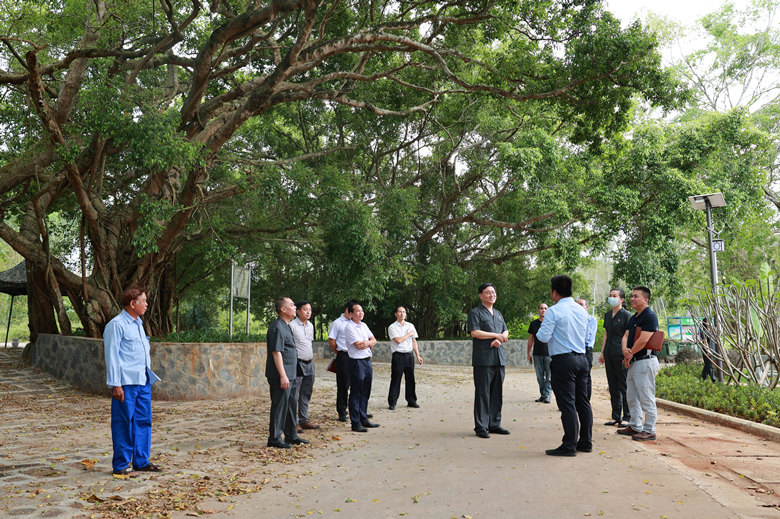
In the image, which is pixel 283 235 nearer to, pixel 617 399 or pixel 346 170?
pixel 346 170

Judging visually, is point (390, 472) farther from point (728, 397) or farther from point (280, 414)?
point (728, 397)

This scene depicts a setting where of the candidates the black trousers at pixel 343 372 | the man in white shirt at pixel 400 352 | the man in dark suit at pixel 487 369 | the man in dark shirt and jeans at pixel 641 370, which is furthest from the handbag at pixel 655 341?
the man in white shirt at pixel 400 352

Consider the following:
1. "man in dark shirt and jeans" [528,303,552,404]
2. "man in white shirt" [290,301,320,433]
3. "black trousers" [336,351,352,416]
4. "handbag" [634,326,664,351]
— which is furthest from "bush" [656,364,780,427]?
"man in white shirt" [290,301,320,433]

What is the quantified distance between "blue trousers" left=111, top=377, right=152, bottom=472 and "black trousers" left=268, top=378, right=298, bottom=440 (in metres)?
1.44

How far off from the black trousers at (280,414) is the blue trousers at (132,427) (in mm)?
1441

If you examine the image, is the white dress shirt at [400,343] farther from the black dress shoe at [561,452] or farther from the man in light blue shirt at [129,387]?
the man in light blue shirt at [129,387]

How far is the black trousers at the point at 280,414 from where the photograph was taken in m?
6.37

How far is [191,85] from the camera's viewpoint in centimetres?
1230

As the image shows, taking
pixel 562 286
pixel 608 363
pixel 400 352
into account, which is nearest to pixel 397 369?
pixel 400 352

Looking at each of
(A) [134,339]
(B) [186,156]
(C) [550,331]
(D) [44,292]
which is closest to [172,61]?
(B) [186,156]

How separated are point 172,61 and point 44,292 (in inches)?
296

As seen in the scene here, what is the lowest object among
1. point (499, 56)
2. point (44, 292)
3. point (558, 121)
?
point (44, 292)

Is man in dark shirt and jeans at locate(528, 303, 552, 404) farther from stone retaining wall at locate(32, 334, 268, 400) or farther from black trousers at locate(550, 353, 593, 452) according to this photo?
stone retaining wall at locate(32, 334, 268, 400)

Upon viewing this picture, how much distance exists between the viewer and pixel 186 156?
982cm
